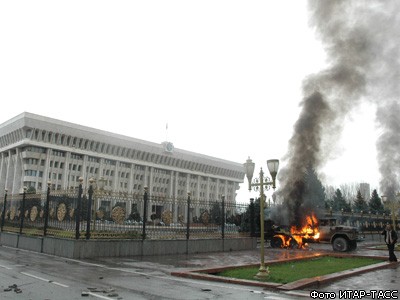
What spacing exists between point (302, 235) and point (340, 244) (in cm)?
229

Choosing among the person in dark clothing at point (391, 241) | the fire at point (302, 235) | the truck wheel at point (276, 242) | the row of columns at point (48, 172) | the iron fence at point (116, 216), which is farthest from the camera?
the row of columns at point (48, 172)

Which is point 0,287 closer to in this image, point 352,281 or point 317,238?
point 352,281

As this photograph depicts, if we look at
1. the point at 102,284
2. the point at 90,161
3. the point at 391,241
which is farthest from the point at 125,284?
the point at 90,161

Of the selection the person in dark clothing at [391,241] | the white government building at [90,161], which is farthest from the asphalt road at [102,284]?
the white government building at [90,161]

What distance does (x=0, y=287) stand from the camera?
8195 millimetres

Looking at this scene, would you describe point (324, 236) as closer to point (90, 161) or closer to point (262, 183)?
point (262, 183)

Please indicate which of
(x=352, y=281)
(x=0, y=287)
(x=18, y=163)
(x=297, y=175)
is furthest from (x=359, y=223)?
(x=18, y=163)

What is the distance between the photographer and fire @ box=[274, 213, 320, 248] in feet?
74.8

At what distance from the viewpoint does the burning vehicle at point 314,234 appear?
21547 millimetres

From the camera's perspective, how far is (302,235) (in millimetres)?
22781

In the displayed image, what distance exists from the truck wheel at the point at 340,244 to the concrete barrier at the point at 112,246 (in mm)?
5596

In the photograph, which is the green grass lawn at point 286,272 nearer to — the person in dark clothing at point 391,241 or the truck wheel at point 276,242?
the person in dark clothing at point 391,241

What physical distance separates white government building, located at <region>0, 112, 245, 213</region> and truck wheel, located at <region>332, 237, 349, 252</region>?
182 ft

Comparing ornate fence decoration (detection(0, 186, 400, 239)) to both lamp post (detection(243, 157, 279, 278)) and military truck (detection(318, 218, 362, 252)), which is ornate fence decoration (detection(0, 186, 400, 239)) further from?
lamp post (detection(243, 157, 279, 278))
